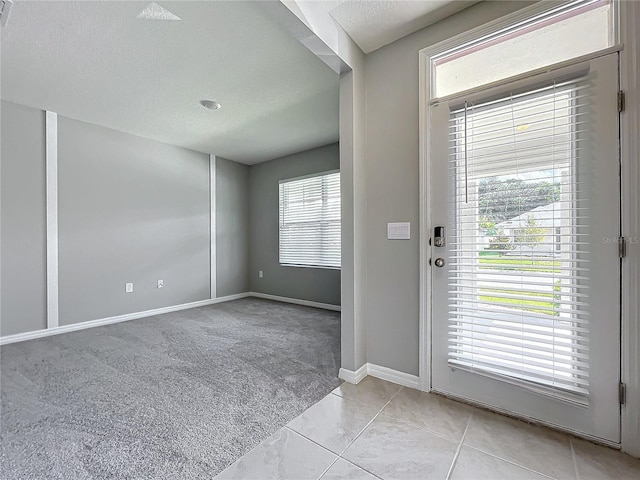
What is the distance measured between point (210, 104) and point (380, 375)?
10.3ft

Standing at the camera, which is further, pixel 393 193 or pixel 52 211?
pixel 52 211

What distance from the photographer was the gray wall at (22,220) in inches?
116

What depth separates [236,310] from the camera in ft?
14.1

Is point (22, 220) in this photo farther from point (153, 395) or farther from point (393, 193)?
point (393, 193)

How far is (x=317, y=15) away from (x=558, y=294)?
2.13 m

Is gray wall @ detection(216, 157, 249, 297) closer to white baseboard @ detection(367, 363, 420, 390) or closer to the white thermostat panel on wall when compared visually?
white baseboard @ detection(367, 363, 420, 390)

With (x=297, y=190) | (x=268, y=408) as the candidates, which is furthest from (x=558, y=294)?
(x=297, y=190)

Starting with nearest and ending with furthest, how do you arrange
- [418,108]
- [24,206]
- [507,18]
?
[507,18] < [418,108] < [24,206]

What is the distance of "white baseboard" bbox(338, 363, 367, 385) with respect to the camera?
80.0 inches

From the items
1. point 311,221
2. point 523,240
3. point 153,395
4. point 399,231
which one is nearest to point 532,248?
point 523,240

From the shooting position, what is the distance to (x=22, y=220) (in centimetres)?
304

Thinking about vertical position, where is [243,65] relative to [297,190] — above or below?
above

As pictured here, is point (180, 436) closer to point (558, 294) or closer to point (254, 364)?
point (254, 364)

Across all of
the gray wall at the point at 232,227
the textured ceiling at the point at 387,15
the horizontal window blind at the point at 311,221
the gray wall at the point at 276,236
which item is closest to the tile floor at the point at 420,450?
the textured ceiling at the point at 387,15
